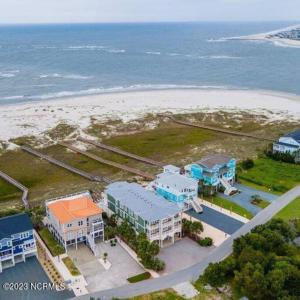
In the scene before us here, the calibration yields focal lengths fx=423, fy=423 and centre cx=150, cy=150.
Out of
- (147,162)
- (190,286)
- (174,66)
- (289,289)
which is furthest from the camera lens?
(174,66)

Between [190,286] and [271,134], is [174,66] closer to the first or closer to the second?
[271,134]

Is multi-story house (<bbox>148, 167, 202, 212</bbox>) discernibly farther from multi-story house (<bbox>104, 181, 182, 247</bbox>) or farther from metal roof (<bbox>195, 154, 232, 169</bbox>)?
metal roof (<bbox>195, 154, 232, 169</bbox>)

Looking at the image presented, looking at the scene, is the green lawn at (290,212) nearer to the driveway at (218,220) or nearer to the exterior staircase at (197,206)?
the driveway at (218,220)

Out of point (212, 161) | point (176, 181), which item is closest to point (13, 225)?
point (176, 181)

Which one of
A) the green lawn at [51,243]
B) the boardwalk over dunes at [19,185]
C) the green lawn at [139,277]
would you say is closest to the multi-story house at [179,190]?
the green lawn at [139,277]

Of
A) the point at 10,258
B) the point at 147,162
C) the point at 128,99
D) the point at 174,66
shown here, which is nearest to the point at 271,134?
the point at 147,162
